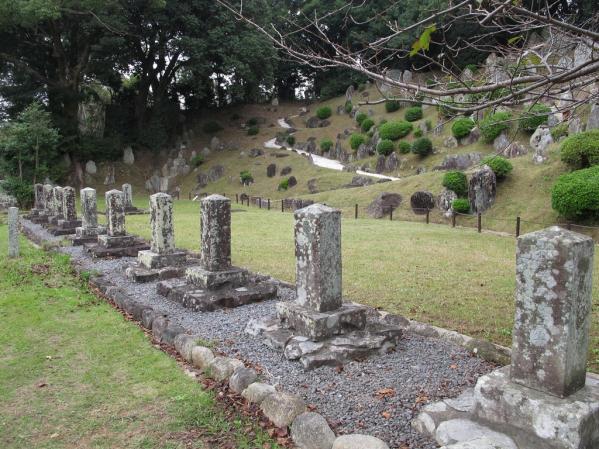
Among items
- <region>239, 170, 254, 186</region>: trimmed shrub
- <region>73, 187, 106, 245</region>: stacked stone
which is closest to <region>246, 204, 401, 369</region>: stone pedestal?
<region>73, 187, 106, 245</region>: stacked stone

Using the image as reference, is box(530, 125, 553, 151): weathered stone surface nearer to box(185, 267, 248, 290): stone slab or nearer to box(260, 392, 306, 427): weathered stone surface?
box(185, 267, 248, 290): stone slab

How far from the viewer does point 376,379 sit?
4.49 metres

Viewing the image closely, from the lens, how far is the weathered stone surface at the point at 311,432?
3.46 m

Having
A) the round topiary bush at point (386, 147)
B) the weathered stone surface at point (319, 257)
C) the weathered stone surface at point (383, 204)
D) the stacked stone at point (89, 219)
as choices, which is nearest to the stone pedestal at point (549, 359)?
the weathered stone surface at point (319, 257)

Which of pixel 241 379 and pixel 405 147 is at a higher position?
pixel 405 147

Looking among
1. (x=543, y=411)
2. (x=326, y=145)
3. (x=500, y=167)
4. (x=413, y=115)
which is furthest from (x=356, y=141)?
(x=543, y=411)

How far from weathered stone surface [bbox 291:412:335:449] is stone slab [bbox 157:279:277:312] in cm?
347

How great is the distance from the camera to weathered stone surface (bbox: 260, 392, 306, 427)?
3.78 meters

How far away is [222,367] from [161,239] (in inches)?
198

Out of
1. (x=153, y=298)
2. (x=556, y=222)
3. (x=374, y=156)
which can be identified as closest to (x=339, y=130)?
(x=374, y=156)

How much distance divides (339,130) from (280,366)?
3611 centimetres

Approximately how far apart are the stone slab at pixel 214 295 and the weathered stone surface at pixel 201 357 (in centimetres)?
167

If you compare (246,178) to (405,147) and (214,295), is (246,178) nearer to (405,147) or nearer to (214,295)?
(405,147)

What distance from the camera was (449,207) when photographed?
18016 mm
